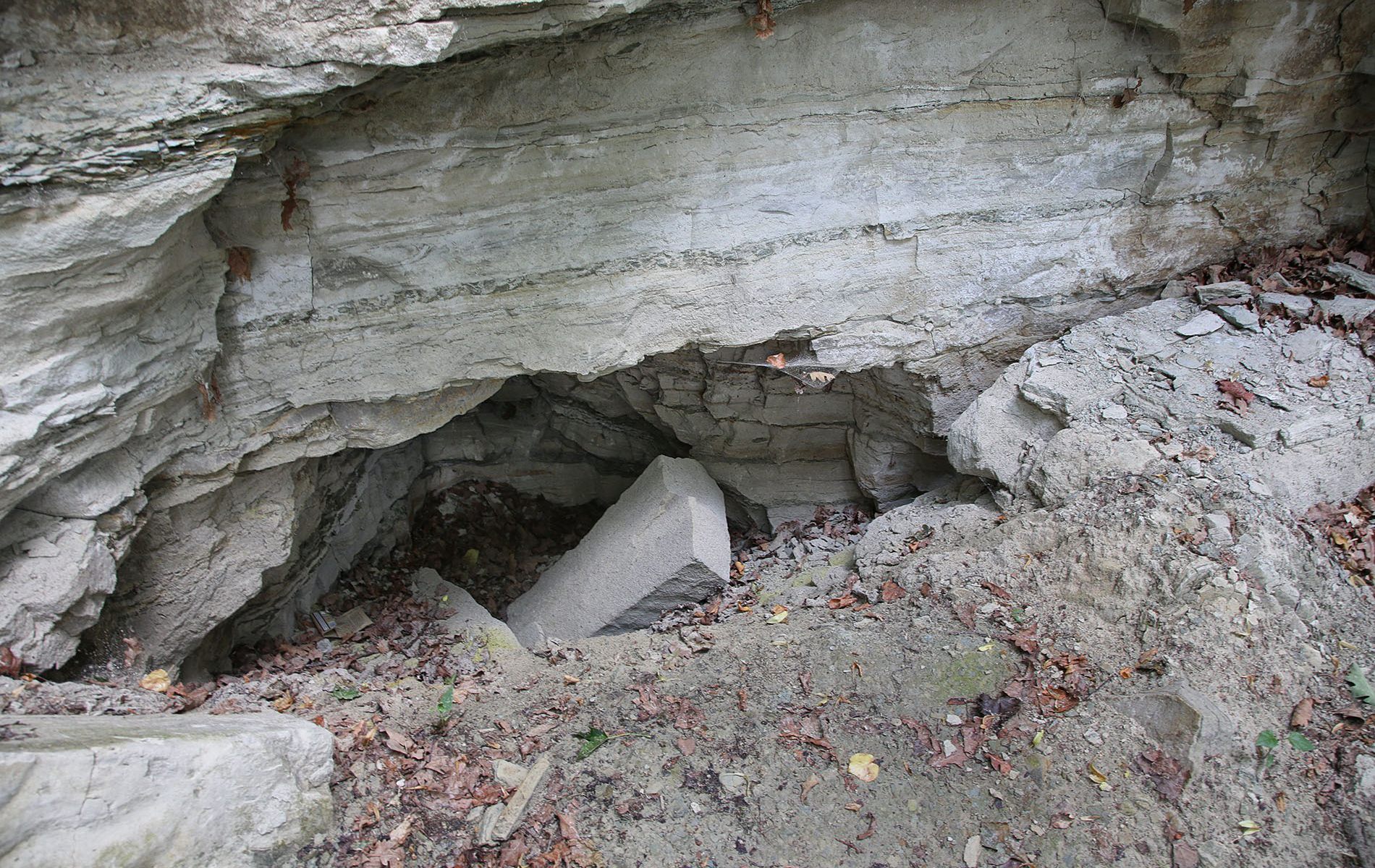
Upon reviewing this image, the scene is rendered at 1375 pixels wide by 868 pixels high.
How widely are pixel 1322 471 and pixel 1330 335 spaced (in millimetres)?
994

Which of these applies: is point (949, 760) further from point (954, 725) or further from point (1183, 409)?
point (1183, 409)

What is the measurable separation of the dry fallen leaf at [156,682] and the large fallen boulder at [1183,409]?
4722 millimetres

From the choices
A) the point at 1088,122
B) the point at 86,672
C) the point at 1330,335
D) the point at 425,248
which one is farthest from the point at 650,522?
the point at 1330,335

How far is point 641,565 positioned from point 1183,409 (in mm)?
3485

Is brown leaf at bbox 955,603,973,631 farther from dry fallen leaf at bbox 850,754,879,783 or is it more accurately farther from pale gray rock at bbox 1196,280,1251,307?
pale gray rock at bbox 1196,280,1251,307

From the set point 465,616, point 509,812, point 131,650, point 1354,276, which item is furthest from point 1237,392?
point 131,650

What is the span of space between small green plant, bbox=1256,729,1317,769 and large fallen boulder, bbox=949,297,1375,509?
1245mm

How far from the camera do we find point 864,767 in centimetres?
369

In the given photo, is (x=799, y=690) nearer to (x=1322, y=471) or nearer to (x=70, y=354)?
(x=1322, y=471)

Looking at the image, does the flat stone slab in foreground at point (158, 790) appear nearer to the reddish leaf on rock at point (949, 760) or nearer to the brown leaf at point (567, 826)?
the brown leaf at point (567, 826)

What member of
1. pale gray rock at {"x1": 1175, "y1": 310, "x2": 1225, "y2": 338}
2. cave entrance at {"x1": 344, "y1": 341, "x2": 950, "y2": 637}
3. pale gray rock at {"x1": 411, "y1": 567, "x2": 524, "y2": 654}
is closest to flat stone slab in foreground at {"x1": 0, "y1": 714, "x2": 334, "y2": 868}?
pale gray rock at {"x1": 411, "y1": 567, "x2": 524, "y2": 654}

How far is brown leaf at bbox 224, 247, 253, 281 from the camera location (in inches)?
167

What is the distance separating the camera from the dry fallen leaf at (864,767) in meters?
3.64

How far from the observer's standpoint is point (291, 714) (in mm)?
4121
